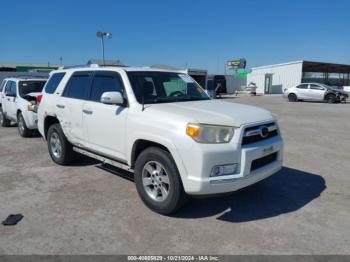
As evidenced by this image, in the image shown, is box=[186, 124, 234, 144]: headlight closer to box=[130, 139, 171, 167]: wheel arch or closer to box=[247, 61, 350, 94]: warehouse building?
box=[130, 139, 171, 167]: wheel arch

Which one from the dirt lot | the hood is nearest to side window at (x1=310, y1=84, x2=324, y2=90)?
the dirt lot

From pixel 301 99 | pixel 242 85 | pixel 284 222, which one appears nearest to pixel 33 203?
pixel 284 222

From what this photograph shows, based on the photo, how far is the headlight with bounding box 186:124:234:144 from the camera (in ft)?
11.7

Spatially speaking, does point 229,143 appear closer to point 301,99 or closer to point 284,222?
point 284,222

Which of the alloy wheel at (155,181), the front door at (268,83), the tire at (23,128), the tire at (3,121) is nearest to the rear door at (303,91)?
the front door at (268,83)

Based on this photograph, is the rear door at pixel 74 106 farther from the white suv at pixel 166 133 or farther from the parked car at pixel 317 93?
the parked car at pixel 317 93

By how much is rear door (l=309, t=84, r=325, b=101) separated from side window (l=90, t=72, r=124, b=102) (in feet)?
80.5

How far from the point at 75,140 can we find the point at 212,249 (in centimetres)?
343

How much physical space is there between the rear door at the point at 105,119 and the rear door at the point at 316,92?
24601mm

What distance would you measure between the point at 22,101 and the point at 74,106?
4801mm

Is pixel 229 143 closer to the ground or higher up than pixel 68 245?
higher up

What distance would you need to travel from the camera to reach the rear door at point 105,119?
4.55 metres

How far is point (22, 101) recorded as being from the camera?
30.7 ft

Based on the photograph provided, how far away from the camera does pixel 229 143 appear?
363 centimetres
